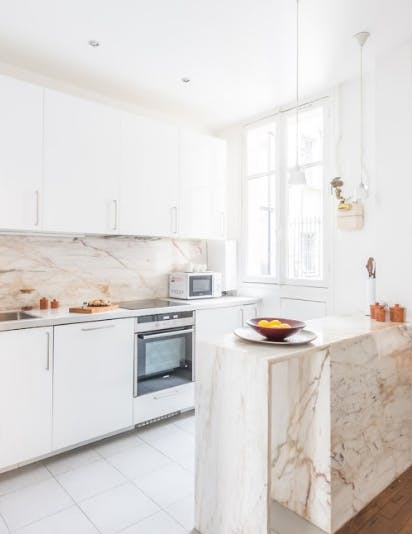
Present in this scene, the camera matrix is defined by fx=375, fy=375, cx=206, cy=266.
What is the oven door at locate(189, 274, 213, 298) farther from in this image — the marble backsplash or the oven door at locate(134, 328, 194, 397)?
the oven door at locate(134, 328, 194, 397)

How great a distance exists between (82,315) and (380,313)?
198 centimetres

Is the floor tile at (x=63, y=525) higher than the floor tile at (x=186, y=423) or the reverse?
the reverse

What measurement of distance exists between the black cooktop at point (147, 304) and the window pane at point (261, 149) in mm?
1588

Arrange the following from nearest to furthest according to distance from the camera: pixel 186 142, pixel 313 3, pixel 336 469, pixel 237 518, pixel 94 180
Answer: pixel 237 518
pixel 336 469
pixel 313 3
pixel 94 180
pixel 186 142

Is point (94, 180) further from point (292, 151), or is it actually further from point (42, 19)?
point (292, 151)

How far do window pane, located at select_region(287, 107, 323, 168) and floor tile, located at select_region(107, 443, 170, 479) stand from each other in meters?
2.65

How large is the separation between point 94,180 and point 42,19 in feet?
3.36

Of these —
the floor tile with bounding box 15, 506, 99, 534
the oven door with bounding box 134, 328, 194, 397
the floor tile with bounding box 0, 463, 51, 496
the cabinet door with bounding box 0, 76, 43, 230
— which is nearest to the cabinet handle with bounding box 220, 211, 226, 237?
the oven door with bounding box 134, 328, 194, 397

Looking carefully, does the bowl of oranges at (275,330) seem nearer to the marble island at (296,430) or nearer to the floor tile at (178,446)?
the marble island at (296,430)

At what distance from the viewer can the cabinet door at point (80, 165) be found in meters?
2.61

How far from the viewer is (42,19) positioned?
2.19 m

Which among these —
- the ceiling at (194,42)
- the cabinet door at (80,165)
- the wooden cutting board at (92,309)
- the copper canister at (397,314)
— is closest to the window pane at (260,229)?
the ceiling at (194,42)

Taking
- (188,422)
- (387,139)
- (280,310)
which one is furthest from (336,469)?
(387,139)

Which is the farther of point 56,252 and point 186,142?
point 186,142
